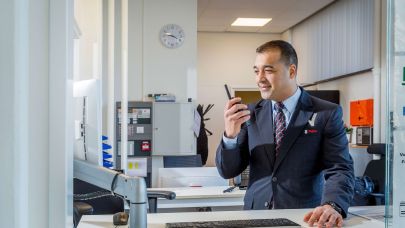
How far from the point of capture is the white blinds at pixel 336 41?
6.03 meters

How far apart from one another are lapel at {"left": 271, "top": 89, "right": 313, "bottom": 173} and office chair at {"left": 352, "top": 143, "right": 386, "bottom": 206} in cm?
237

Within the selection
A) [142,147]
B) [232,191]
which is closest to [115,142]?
[142,147]

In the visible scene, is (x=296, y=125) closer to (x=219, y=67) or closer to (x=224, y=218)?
(x=224, y=218)

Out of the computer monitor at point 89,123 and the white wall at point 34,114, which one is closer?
the white wall at point 34,114

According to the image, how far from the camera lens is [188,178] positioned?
390 centimetres

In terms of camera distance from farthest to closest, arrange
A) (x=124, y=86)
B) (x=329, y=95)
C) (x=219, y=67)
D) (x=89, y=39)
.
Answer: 1. (x=219, y=67)
2. (x=329, y=95)
3. (x=124, y=86)
4. (x=89, y=39)

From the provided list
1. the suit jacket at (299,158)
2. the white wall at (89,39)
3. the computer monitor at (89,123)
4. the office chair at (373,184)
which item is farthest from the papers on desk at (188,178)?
the computer monitor at (89,123)

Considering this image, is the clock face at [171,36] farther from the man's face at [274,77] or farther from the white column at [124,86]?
the man's face at [274,77]

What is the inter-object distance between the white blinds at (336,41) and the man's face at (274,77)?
410 cm

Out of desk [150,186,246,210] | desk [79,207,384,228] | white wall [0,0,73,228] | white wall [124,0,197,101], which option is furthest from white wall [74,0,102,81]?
white wall [0,0,73,228]

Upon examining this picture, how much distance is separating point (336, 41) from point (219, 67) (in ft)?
9.76

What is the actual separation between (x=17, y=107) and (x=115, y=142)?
5.16 meters

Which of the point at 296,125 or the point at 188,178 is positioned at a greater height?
the point at 296,125

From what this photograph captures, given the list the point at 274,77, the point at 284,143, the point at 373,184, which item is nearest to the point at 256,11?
the point at 373,184
